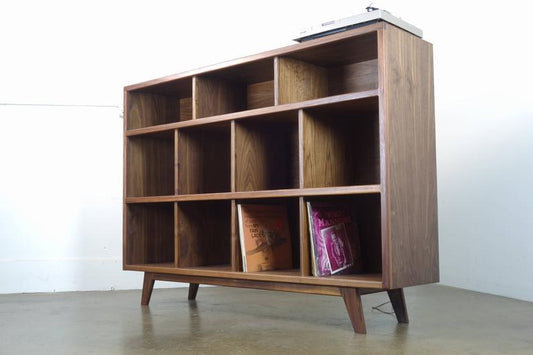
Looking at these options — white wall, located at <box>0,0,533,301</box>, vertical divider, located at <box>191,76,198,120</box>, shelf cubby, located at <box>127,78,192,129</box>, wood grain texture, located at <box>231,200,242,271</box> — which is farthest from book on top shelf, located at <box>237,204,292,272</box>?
white wall, located at <box>0,0,533,301</box>

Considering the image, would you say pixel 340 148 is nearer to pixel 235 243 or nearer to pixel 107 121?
pixel 235 243

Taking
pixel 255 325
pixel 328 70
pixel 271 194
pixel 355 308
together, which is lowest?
pixel 255 325

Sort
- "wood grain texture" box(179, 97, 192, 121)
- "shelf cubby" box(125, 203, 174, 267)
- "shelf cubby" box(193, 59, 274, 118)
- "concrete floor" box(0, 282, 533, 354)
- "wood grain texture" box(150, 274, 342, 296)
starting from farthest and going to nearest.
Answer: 1. "wood grain texture" box(179, 97, 192, 121)
2. "shelf cubby" box(125, 203, 174, 267)
3. "shelf cubby" box(193, 59, 274, 118)
4. "wood grain texture" box(150, 274, 342, 296)
5. "concrete floor" box(0, 282, 533, 354)

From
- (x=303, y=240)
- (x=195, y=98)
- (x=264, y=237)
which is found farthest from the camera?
(x=195, y=98)

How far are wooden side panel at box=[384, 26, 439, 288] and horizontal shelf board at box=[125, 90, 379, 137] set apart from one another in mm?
128

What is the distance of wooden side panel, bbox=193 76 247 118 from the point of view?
2744 millimetres

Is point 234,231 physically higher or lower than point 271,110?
lower

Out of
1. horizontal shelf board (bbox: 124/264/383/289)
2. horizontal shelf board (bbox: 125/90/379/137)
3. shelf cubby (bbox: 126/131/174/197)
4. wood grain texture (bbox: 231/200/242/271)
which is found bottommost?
horizontal shelf board (bbox: 124/264/383/289)

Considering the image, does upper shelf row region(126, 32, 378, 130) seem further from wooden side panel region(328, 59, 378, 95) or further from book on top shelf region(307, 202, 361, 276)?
book on top shelf region(307, 202, 361, 276)

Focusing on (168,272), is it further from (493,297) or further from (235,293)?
(493,297)

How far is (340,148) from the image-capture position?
97.7 inches

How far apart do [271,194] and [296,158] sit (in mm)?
481

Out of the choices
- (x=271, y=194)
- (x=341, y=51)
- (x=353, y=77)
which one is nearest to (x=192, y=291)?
(x=271, y=194)

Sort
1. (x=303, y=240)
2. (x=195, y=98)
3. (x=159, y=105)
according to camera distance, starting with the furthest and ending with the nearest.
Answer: (x=159, y=105), (x=195, y=98), (x=303, y=240)
